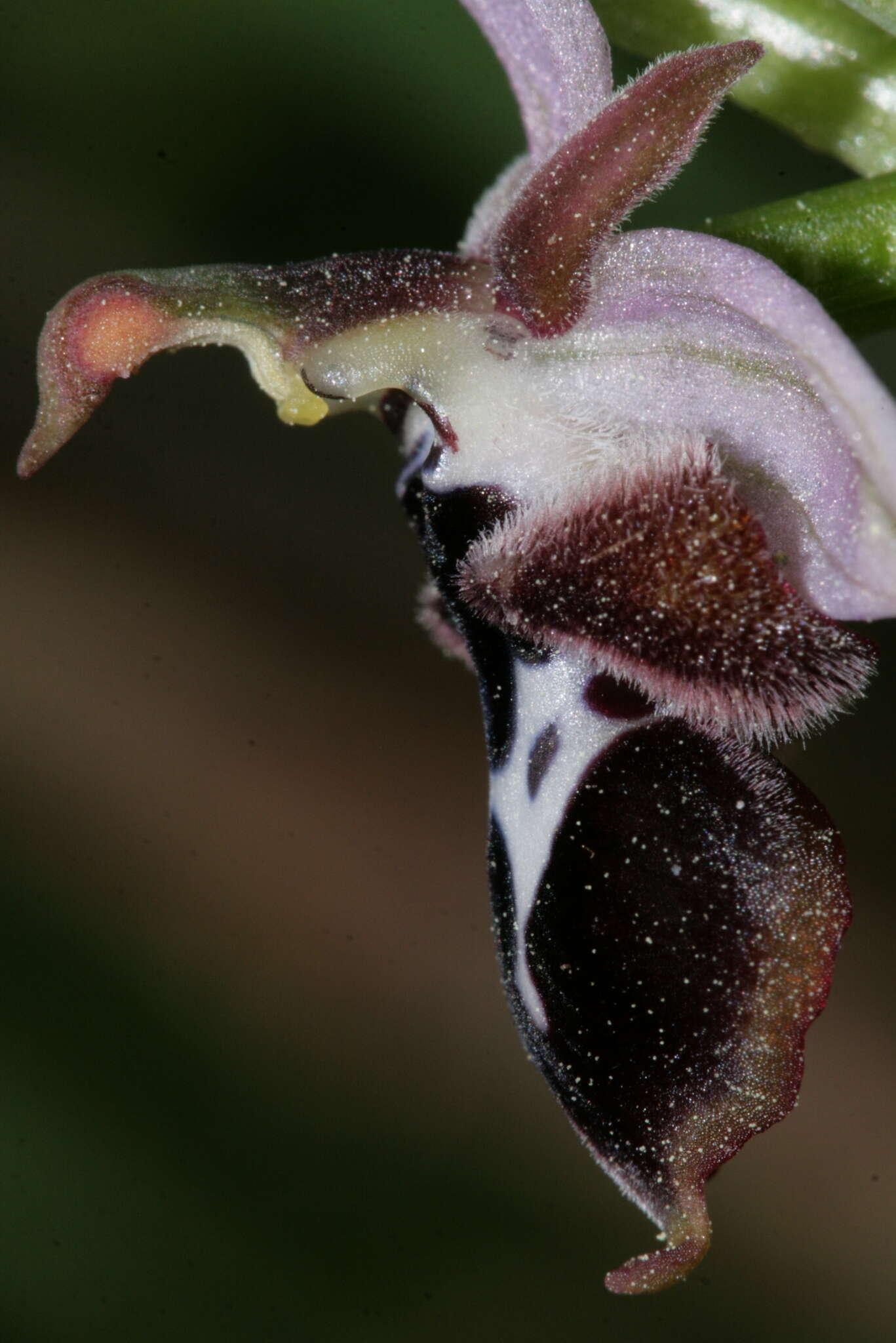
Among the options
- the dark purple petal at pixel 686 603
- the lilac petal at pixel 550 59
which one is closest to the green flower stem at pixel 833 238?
the lilac petal at pixel 550 59

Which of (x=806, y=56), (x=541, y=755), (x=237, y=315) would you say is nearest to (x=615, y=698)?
(x=541, y=755)

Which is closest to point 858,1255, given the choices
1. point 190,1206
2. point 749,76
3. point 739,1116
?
point 190,1206

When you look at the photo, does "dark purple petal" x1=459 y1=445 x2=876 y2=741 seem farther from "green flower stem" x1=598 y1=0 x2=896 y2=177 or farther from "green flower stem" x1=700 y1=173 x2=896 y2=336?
"green flower stem" x1=598 y1=0 x2=896 y2=177

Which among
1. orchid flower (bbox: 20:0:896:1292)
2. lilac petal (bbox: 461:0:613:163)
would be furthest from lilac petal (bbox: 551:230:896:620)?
lilac petal (bbox: 461:0:613:163)

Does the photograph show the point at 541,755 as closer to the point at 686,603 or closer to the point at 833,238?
the point at 686,603

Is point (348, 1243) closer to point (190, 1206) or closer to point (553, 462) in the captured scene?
point (190, 1206)
